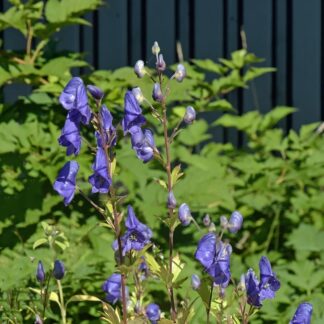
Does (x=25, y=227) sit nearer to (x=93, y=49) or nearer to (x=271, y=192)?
(x=271, y=192)

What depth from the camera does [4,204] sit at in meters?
4.24

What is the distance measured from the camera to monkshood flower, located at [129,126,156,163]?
2.35 metres

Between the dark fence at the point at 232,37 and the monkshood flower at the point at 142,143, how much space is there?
398 cm

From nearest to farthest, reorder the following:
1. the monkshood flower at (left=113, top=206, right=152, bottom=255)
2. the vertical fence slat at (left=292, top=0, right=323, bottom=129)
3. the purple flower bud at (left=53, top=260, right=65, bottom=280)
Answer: the monkshood flower at (left=113, top=206, right=152, bottom=255) < the purple flower bud at (left=53, top=260, right=65, bottom=280) < the vertical fence slat at (left=292, top=0, right=323, bottom=129)

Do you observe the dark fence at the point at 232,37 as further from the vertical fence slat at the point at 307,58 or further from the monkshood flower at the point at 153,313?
the monkshood flower at the point at 153,313

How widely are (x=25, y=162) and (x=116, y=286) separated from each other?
1.66 metres

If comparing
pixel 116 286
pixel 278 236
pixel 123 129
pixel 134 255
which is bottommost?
pixel 278 236

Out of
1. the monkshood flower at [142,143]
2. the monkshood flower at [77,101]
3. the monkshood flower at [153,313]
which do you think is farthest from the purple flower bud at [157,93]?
the monkshood flower at [153,313]

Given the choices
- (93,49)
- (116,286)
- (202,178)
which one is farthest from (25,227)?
(93,49)

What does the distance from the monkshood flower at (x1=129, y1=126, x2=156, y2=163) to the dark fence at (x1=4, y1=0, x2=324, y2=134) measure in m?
3.98

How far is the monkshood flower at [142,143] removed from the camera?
92.7 inches

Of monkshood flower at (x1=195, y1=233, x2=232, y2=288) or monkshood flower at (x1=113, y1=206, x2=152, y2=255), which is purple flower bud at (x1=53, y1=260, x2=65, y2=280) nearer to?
monkshood flower at (x1=113, y1=206, x2=152, y2=255)

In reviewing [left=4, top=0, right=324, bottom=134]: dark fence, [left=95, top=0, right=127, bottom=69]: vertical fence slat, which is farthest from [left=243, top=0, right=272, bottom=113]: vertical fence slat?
[left=95, top=0, right=127, bottom=69]: vertical fence slat

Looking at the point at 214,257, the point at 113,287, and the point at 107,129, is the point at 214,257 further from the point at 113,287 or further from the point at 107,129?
the point at 113,287
